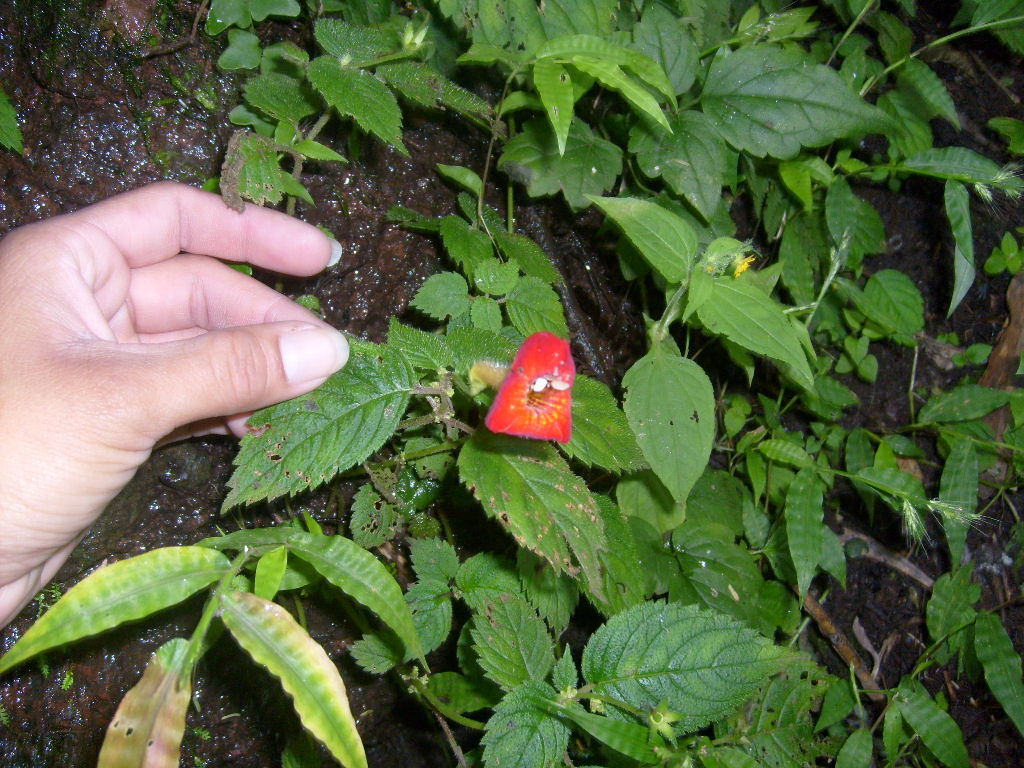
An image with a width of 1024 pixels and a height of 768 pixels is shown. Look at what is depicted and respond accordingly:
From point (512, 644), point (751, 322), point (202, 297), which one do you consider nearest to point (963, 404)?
point (751, 322)

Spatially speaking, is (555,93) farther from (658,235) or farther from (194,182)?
(194,182)

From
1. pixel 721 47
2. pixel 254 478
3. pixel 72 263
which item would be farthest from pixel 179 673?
pixel 721 47

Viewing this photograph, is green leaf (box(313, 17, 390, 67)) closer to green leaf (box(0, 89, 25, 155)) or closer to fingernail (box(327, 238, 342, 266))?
fingernail (box(327, 238, 342, 266))

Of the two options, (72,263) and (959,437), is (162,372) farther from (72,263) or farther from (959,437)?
(959,437)

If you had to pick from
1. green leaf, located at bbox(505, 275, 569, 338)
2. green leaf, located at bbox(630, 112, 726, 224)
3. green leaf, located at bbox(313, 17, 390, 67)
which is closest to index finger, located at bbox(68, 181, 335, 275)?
green leaf, located at bbox(313, 17, 390, 67)

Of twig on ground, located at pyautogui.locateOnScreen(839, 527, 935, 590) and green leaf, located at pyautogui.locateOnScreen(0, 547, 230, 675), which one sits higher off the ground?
green leaf, located at pyautogui.locateOnScreen(0, 547, 230, 675)
